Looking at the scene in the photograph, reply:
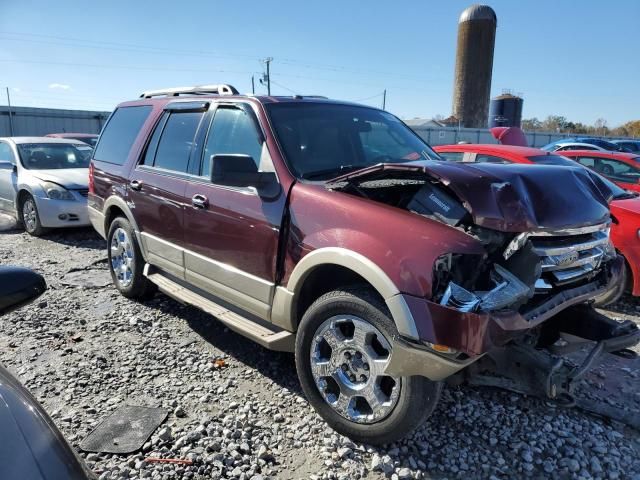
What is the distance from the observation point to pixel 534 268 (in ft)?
8.63

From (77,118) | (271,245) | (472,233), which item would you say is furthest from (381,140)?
(77,118)

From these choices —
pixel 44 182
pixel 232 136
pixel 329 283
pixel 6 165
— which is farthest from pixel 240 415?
pixel 6 165

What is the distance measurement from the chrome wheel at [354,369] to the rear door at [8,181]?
7911 mm

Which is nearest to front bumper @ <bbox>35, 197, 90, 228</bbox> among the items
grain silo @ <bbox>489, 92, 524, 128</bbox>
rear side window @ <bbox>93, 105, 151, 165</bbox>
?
rear side window @ <bbox>93, 105, 151, 165</bbox>

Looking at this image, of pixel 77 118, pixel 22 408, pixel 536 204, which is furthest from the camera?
pixel 77 118

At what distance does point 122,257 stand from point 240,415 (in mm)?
2718

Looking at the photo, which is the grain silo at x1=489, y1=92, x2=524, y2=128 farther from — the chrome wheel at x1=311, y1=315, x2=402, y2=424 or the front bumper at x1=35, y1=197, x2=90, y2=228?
the chrome wheel at x1=311, y1=315, x2=402, y2=424

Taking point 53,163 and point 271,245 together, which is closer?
point 271,245

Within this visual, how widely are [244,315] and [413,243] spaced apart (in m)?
1.60

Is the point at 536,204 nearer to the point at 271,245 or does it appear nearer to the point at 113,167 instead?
the point at 271,245

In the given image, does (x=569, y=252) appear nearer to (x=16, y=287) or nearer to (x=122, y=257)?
(x=16, y=287)

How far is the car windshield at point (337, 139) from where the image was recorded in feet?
11.6

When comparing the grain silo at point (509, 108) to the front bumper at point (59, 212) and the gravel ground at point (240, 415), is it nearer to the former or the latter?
the front bumper at point (59, 212)

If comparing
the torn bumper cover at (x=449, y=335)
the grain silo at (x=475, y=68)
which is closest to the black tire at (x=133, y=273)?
the torn bumper cover at (x=449, y=335)
